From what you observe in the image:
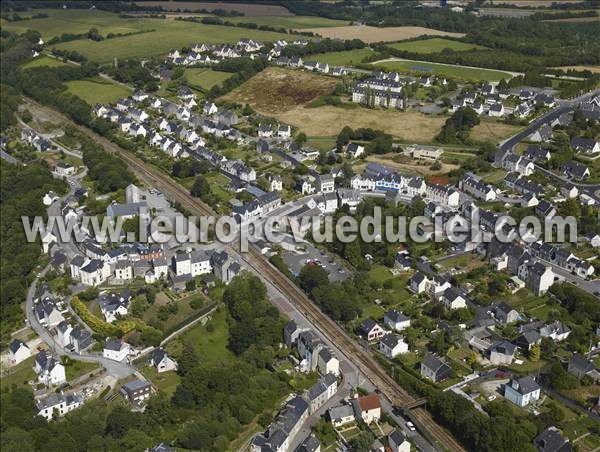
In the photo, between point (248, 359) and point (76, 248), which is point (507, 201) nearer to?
point (248, 359)

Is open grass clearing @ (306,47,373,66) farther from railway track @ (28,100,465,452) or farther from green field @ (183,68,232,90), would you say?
railway track @ (28,100,465,452)

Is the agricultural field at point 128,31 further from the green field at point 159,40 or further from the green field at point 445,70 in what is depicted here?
the green field at point 445,70

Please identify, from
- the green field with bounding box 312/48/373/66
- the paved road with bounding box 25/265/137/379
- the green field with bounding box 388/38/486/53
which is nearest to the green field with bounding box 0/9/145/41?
the green field with bounding box 312/48/373/66

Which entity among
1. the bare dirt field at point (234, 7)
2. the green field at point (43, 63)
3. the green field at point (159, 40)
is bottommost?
the green field at point (43, 63)

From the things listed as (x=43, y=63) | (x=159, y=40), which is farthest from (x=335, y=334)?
(x=159, y=40)

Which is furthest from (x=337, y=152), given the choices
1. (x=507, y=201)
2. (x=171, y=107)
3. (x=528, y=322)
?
(x=528, y=322)

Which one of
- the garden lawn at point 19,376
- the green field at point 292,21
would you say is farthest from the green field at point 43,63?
the garden lawn at point 19,376
